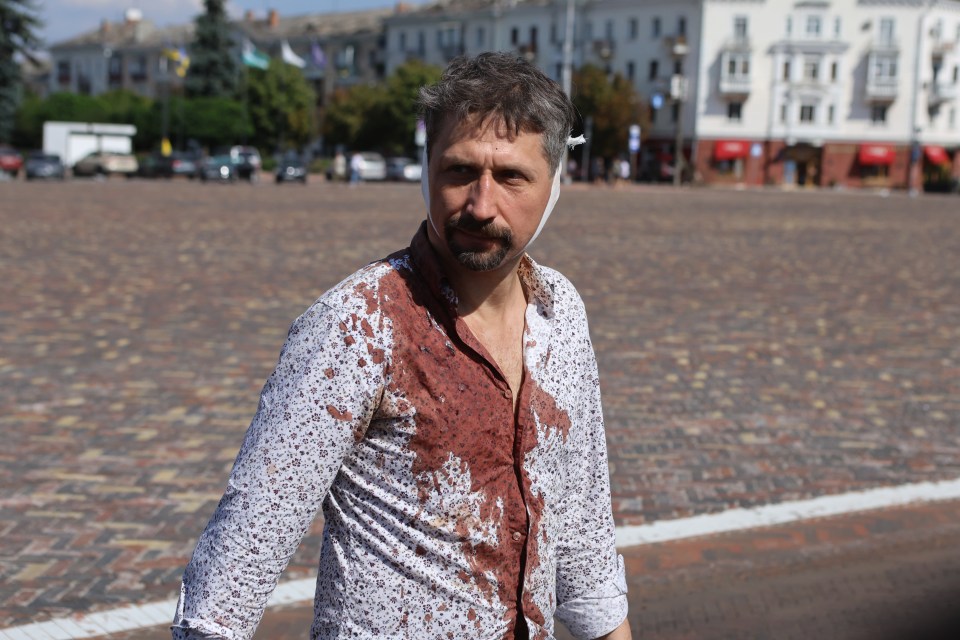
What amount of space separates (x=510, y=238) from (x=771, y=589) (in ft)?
10.6

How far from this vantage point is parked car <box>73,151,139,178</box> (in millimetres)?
54906

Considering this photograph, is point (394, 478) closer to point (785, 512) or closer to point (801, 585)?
point (801, 585)

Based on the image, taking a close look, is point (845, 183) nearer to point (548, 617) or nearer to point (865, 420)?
point (865, 420)

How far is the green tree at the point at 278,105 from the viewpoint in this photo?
86375 millimetres

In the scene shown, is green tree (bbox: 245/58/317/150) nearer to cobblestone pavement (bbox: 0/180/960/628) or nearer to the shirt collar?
cobblestone pavement (bbox: 0/180/960/628)

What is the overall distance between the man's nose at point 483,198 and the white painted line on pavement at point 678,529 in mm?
2728

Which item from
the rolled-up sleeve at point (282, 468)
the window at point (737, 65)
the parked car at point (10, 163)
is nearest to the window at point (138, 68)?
the window at point (737, 65)

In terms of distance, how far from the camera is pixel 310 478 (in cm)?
194

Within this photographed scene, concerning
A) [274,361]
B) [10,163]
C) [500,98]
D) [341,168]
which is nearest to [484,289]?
[500,98]

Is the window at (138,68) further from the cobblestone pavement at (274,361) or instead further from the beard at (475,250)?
the beard at (475,250)

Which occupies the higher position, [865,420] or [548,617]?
[548,617]

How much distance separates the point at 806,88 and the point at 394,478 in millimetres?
84597

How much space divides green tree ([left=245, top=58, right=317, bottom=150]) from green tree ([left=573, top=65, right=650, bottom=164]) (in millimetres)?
20954

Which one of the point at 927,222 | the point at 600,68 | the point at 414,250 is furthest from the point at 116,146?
the point at 414,250
